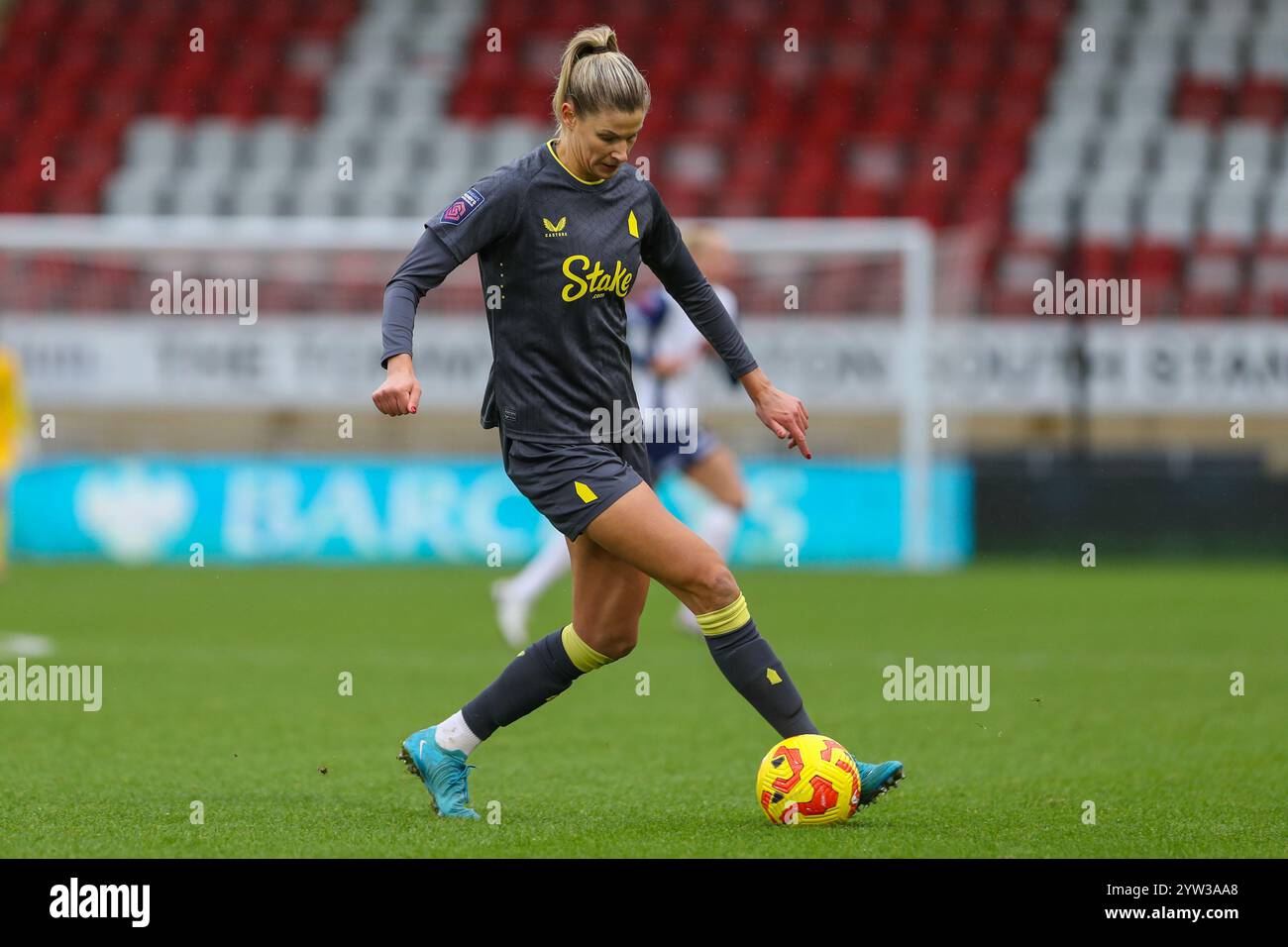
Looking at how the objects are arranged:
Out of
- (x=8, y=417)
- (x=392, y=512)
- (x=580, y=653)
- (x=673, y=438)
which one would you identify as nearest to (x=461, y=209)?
(x=580, y=653)

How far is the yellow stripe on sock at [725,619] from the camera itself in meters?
4.65

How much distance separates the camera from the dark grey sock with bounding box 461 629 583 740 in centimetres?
482

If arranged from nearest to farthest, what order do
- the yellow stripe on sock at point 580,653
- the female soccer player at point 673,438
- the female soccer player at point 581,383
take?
the female soccer player at point 581,383
the yellow stripe on sock at point 580,653
the female soccer player at point 673,438

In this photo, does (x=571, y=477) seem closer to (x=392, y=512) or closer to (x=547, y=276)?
(x=547, y=276)

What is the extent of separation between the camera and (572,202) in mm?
4582

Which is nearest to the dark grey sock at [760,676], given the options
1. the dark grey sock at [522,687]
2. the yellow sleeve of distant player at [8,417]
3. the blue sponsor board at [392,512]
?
the dark grey sock at [522,687]

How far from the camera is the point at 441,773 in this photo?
4809mm

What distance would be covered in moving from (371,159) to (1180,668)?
13007 millimetres

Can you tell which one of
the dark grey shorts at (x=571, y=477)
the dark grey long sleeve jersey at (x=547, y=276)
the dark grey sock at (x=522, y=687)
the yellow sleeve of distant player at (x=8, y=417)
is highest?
the yellow sleeve of distant player at (x=8, y=417)

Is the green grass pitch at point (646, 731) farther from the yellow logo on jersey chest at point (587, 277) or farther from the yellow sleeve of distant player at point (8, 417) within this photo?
the yellow logo on jersey chest at point (587, 277)

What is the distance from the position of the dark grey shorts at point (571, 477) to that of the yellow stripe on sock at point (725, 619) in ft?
1.25

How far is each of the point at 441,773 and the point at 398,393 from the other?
1.19m

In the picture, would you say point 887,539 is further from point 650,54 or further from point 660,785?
point 660,785

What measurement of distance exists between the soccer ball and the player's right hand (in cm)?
131
